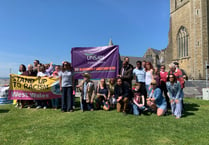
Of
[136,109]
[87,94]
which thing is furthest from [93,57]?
[136,109]

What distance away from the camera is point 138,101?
5887 mm

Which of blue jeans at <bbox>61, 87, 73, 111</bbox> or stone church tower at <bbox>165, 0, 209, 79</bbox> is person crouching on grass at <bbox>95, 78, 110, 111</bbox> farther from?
stone church tower at <bbox>165, 0, 209, 79</bbox>

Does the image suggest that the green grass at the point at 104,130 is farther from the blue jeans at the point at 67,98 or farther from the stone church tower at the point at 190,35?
the stone church tower at the point at 190,35

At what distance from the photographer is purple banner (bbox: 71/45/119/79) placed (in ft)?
22.7

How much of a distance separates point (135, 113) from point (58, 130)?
280 cm

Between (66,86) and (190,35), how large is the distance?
3152 cm

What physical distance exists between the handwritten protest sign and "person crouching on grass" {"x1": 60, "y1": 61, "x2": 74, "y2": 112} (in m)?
0.80

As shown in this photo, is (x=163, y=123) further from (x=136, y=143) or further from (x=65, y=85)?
(x=65, y=85)

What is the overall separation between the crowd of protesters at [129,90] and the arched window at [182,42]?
30080mm

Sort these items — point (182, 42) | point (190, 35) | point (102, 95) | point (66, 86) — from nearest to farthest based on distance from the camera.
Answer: point (66, 86), point (102, 95), point (190, 35), point (182, 42)

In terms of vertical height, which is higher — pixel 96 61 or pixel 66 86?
pixel 96 61

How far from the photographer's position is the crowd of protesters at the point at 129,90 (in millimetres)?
5680

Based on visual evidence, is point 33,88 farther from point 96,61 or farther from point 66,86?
point 96,61

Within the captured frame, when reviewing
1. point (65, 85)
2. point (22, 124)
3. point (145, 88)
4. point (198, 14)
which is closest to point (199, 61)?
point (198, 14)
